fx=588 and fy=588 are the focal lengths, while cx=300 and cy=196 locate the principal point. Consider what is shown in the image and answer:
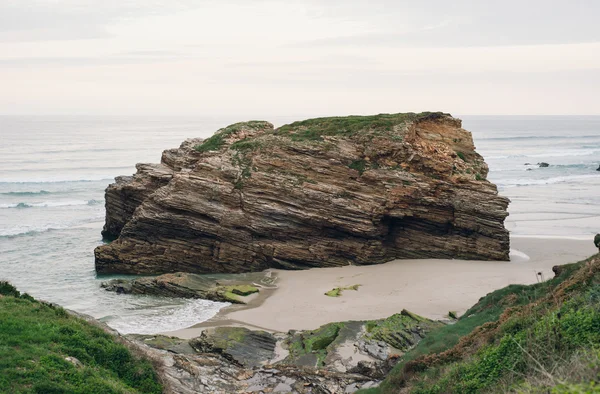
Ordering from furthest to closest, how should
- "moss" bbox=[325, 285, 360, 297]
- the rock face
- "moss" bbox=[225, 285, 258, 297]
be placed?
the rock face → "moss" bbox=[225, 285, 258, 297] → "moss" bbox=[325, 285, 360, 297]

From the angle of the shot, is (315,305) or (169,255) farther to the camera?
(169,255)

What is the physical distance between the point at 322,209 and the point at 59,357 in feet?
60.4

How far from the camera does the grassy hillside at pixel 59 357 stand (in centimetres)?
1244

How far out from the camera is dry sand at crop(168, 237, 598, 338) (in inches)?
922

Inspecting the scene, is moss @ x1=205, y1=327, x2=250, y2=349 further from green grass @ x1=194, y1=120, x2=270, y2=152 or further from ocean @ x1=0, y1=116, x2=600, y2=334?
green grass @ x1=194, y1=120, x2=270, y2=152

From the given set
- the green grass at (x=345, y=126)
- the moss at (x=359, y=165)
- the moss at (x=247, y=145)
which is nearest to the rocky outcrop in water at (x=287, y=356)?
the moss at (x=359, y=165)

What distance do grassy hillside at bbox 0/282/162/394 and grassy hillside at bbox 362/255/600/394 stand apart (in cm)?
616

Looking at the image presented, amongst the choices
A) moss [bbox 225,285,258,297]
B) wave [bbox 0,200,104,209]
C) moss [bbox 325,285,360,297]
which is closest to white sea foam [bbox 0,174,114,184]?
wave [bbox 0,200,104,209]

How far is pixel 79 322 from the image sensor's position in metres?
16.1

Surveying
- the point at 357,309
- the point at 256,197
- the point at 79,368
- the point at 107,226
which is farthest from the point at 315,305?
the point at 107,226

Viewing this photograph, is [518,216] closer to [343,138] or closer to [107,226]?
[343,138]

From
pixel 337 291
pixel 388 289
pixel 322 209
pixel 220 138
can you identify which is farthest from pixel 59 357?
pixel 220 138

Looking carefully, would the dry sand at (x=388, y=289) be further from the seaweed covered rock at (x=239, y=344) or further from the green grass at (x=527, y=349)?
the green grass at (x=527, y=349)

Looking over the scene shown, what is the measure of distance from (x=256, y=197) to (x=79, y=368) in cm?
1835
